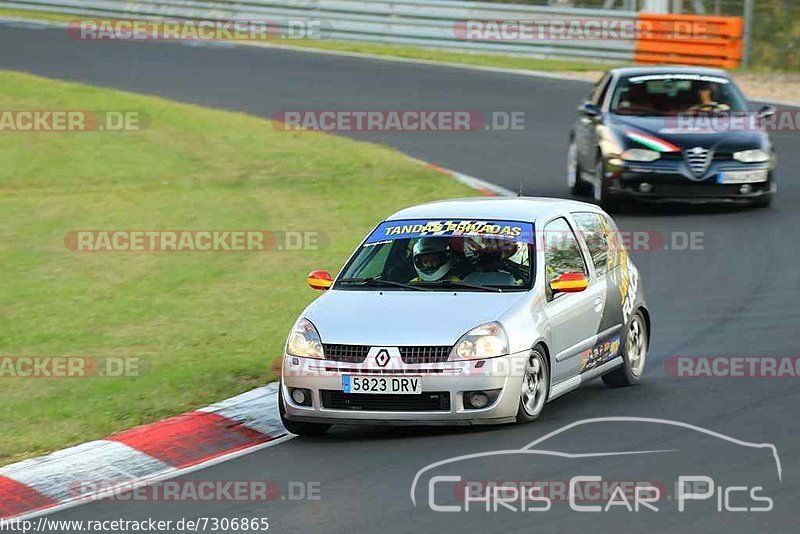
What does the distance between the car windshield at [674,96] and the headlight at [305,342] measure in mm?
10080

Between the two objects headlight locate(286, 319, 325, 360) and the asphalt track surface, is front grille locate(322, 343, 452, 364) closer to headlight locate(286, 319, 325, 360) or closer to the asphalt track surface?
headlight locate(286, 319, 325, 360)

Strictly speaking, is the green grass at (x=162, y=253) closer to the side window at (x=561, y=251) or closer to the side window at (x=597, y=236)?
the side window at (x=561, y=251)

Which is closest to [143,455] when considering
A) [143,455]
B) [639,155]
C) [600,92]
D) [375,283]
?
[143,455]

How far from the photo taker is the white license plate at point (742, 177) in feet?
60.4

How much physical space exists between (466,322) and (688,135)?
9.51 metres

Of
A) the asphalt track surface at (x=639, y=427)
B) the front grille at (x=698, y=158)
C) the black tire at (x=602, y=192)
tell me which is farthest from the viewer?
the black tire at (x=602, y=192)

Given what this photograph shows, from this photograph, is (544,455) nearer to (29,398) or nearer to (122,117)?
(29,398)

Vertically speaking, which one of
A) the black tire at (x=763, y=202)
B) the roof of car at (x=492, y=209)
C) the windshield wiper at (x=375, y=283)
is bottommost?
the black tire at (x=763, y=202)

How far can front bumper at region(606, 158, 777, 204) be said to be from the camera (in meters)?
18.4

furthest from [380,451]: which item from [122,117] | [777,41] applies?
[777,41]

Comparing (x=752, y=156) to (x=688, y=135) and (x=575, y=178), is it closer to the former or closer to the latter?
(x=688, y=135)

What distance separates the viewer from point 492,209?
35.8ft

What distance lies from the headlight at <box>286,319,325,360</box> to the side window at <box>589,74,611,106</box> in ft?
34.3

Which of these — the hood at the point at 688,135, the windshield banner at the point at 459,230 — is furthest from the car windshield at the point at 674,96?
the windshield banner at the point at 459,230
